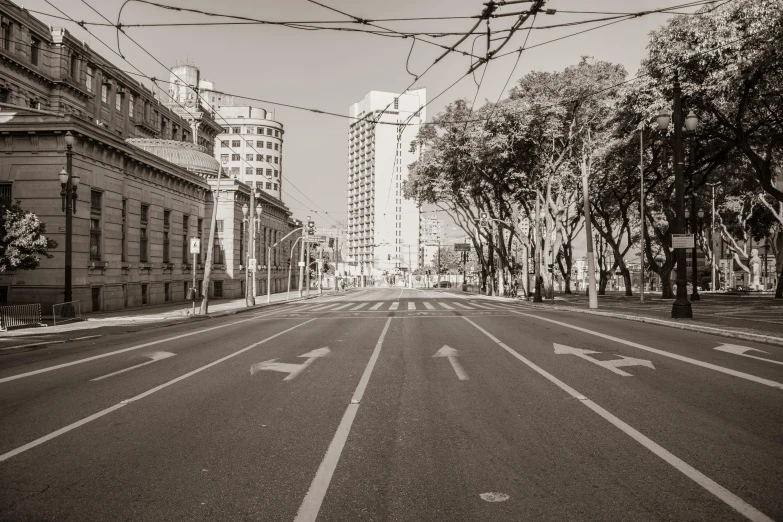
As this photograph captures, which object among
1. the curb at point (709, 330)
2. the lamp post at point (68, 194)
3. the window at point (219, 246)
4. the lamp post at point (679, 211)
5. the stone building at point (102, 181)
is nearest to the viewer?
the curb at point (709, 330)

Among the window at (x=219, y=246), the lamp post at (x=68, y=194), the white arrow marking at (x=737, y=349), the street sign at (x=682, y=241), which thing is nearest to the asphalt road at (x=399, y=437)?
the white arrow marking at (x=737, y=349)

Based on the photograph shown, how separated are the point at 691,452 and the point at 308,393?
203 inches

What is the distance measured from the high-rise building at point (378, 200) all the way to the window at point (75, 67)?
386ft

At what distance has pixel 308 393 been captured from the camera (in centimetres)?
879

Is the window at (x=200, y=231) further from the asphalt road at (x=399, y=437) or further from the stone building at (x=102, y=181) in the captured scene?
the asphalt road at (x=399, y=437)

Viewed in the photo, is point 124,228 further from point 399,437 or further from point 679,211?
point 399,437

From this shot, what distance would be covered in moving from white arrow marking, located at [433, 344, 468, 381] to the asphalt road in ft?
0.19

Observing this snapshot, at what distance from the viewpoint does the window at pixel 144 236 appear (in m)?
38.4

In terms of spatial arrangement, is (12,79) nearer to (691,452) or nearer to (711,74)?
(711,74)

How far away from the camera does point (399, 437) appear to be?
637 centimetres

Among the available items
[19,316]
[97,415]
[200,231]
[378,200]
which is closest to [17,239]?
[19,316]

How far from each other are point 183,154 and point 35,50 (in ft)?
52.4

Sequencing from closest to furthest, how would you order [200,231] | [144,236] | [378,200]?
[144,236] < [200,231] < [378,200]

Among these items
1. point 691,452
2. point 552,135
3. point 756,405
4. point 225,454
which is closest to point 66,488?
point 225,454
